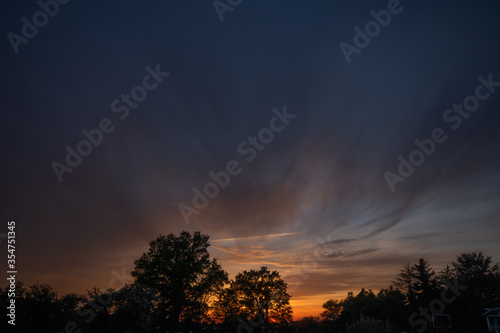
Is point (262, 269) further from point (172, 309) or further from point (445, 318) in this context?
point (445, 318)

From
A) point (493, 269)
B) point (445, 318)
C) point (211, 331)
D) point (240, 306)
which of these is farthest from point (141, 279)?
point (493, 269)

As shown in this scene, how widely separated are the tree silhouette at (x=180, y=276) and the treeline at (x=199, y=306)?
0.36 feet

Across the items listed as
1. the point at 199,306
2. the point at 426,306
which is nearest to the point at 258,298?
the point at 199,306

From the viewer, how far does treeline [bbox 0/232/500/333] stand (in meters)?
23.0

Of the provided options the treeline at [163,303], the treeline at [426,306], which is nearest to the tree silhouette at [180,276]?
the treeline at [163,303]

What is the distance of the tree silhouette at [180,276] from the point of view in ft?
116

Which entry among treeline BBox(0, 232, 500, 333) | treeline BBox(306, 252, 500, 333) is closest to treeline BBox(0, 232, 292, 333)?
treeline BBox(0, 232, 500, 333)

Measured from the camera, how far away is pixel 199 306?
3669 cm

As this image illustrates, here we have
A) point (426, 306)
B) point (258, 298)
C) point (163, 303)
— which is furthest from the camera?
point (258, 298)

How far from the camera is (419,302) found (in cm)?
4441

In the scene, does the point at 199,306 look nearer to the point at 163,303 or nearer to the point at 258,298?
the point at 163,303

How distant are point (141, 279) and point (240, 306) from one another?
85.7ft

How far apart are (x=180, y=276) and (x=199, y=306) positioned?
457 centimetres

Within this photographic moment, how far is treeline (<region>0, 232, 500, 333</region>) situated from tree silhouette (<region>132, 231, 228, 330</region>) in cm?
11
